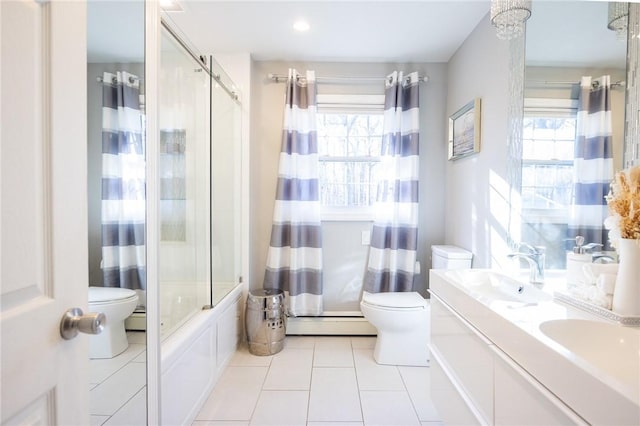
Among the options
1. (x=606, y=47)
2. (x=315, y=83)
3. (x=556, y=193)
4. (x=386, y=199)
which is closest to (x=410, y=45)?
(x=315, y=83)

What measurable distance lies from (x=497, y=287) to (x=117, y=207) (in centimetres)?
168

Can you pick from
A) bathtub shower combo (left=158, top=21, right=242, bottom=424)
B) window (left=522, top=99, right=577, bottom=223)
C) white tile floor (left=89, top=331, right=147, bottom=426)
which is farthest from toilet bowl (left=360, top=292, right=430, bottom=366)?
white tile floor (left=89, top=331, right=147, bottom=426)

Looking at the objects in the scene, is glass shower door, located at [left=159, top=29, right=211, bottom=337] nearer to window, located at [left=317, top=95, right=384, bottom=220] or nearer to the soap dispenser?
window, located at [left=317, top=95, right=384, bottom=220]

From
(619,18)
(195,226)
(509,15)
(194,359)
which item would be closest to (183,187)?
→ (195,226)

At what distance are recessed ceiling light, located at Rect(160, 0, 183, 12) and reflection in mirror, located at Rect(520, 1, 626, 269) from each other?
2024 millimetres

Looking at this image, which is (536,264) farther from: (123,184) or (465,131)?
(123,184)

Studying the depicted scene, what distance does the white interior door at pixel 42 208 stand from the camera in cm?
54

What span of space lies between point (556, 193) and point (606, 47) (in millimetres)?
614

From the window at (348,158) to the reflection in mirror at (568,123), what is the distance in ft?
4.32

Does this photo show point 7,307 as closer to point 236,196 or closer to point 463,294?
point 463,294

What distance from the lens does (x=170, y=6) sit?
1.85 m

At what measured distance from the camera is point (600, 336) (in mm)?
914

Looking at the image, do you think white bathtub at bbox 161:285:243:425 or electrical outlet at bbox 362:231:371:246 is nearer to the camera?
white bathtub at bbox 161:285:243:425

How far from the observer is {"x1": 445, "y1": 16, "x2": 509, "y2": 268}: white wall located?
71.5 inches
